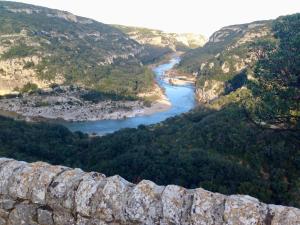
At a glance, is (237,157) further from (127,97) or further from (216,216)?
(127,97)

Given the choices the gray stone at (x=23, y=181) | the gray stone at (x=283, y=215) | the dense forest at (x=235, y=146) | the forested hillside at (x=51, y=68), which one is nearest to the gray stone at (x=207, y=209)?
the gray stone at (x=283, y=215)

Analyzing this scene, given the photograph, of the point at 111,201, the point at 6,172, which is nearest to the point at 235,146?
the point at 6,172

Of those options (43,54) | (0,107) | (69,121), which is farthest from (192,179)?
(43,54)

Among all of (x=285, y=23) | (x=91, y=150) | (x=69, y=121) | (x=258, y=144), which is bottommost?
(x=69, y=121)

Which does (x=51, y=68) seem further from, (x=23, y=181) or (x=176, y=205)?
A: (x=176, y=205)

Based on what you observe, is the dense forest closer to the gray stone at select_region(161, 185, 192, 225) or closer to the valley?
the valley

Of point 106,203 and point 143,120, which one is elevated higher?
point 106,203

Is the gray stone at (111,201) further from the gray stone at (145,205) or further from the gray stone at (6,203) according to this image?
the gray stone at (6,203)
